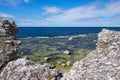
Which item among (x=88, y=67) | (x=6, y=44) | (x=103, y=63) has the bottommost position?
(x=88, y=67)

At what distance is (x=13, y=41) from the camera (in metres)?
17.2

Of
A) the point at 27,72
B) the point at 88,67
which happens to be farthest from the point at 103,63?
the point at 27,72

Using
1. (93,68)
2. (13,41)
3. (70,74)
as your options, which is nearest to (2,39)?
(13,41)

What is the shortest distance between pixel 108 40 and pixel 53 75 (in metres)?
3.82

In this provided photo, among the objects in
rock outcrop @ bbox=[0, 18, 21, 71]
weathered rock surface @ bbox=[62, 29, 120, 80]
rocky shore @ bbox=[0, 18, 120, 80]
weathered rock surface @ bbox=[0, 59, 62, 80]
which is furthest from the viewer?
rock outcrop @ bbox=[0, 18, 21, 71]

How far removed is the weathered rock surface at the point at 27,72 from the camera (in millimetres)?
13195

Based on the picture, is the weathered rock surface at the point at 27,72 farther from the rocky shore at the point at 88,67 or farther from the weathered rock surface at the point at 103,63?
the weathered rock surface at the point at 103,63

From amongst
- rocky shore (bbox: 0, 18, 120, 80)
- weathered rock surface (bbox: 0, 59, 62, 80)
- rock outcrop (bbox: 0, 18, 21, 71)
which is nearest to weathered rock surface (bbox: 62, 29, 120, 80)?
A: rocky shore (bbox: 0, 18, 120, 80)

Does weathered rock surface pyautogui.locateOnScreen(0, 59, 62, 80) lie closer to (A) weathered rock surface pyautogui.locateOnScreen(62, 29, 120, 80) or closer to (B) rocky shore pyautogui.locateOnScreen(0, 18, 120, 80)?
(B) rocky shore pyautogui.locateOnScreen(0, 18, 120, 80)

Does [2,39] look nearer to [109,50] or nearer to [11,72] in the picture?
[11,72]

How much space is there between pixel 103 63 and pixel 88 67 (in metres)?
0.76

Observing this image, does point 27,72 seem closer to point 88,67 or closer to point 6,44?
point 88,67

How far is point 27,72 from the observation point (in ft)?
43.9

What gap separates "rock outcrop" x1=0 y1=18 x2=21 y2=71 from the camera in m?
15.7
